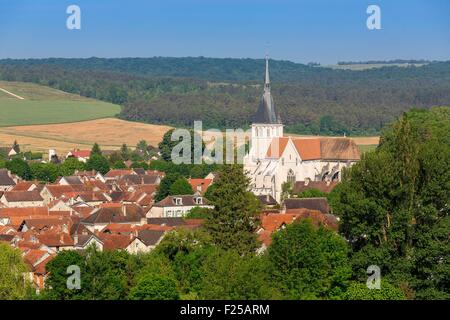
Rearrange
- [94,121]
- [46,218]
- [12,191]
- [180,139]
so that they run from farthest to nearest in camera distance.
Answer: [94,121] < [180,139] < [12,191] < [46,218]

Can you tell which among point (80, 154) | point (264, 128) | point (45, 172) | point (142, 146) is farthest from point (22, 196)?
point (142, 146)

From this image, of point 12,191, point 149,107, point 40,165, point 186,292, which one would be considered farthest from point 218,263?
point 149,107

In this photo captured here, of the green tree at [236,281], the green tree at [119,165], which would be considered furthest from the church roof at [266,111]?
the green tree at [236,281]

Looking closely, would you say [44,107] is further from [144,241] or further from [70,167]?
[144,241]

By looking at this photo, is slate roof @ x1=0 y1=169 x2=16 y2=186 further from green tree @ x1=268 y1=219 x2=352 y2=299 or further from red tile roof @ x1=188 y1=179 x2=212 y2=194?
green tree @ x1=268 y1=219 x2=352 y2=299
